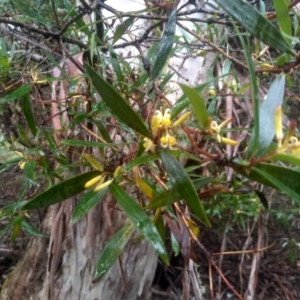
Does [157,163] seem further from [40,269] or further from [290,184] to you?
[40,269]

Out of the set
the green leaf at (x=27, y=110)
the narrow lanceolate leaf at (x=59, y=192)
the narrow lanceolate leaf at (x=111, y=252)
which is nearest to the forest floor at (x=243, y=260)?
the green leaf at (x=27, y=110)

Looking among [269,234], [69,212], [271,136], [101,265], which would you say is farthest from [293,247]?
[271,136]

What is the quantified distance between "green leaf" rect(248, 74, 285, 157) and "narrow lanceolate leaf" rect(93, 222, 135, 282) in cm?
23

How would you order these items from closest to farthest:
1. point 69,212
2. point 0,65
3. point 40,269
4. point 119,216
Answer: point 0,65, point 69,212, point 119,216, point 40,269

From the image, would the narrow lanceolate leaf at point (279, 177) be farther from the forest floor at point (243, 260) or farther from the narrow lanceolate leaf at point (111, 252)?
the forest floor at point (243, 260)

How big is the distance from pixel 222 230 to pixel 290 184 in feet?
3.29

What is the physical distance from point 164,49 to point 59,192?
0.16 meters

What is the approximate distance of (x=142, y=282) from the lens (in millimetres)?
1000

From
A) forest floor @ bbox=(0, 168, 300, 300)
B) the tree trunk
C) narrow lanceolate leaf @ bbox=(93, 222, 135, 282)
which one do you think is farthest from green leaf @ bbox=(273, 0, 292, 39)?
forest floor @ bbox=(0, 168, 300, 300)

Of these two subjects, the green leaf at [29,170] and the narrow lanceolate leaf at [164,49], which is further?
the green leaf at [29,170]

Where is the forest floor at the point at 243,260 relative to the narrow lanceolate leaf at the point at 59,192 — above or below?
below

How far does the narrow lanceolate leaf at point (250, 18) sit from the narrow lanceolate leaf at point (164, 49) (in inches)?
3.4

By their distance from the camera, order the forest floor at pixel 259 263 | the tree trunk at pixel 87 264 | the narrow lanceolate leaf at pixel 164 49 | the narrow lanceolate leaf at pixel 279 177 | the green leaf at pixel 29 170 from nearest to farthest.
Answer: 1. the narrow lanceolate leaf at pixel 279 177
2. the narrow lanceolate leaf at pixel 164 49
3. the green leaf at pixel 29 170
4. the tree trunk at pixel 87 264
5. the forest floor at pixel 259 263

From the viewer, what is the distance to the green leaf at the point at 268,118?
27 centimetres
